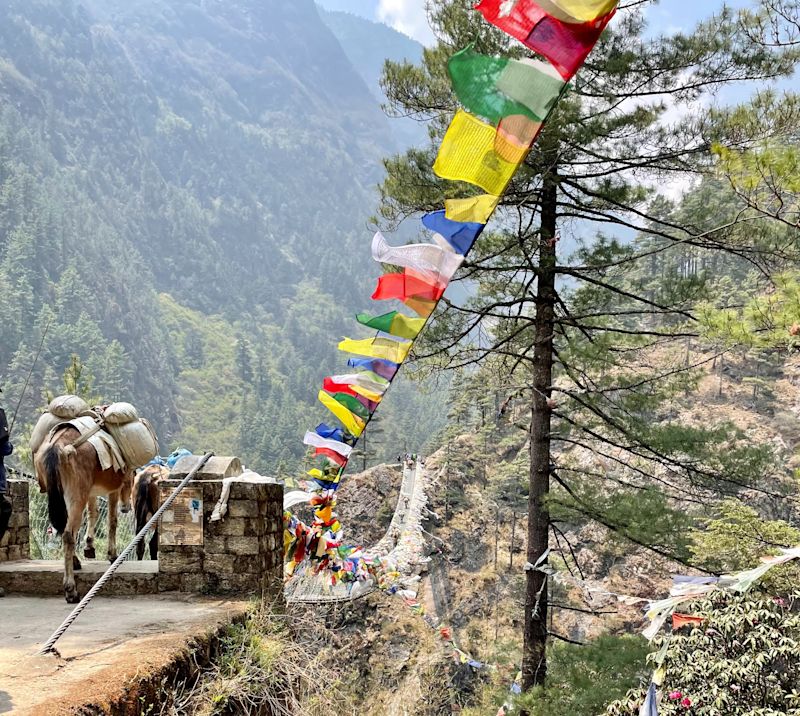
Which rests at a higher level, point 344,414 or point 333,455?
point 344,414

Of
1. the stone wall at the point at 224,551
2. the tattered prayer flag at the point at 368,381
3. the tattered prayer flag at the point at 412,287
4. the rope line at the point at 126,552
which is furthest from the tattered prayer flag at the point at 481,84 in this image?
the rope line at the point at 126,552

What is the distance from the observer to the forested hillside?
7956 cm

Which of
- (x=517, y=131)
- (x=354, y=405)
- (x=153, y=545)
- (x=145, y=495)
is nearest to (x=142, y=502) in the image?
(x=145, y=495)

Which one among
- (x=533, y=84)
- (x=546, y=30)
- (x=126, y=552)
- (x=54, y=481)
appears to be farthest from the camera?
(x=54, y=481)

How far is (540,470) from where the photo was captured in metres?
9.05

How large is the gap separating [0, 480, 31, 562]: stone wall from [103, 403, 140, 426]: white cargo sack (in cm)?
182

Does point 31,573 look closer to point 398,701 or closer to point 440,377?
point 440,377

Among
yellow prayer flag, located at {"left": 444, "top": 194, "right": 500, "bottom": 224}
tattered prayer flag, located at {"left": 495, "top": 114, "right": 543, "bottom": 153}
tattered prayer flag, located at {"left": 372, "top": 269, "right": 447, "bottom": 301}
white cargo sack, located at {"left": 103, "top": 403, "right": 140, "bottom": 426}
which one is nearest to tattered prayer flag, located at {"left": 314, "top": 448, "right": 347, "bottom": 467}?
white cargo sack, located at {"left": 103, "top": 403, "right": 140, "bottom": 426}

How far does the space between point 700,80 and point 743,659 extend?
6.53 m

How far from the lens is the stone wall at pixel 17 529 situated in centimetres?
651

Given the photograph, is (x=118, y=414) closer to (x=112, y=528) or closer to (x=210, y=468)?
(x=210, y=468)

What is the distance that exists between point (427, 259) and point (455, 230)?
1.40 ft

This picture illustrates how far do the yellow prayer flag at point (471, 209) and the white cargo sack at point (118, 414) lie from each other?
3.02 meters

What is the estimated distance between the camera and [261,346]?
401ft
